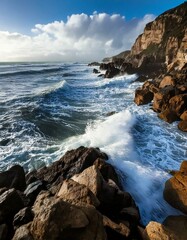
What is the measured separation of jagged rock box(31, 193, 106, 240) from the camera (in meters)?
3.88

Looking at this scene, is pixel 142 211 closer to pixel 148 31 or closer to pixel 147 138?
pixel 147 138

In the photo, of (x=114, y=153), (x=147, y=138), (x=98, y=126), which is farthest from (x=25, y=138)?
(x=147, y=138)

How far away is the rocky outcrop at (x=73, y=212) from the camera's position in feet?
13.0

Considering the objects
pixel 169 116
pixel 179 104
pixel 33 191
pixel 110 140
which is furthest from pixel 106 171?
pixel 179 104

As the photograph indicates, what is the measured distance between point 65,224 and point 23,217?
1.30m

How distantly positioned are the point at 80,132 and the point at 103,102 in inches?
337

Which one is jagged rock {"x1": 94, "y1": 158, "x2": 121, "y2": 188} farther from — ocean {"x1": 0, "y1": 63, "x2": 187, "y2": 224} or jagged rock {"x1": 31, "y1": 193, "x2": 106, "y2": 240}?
jagged rock {"x1": 31, "y1": 193, "x2": 106, "y2": 240}

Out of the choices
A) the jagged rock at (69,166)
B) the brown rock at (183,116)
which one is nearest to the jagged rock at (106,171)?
the jagged rock at (69,166)

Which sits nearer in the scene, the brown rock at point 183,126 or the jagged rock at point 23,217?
the jagged rock at point 23,217

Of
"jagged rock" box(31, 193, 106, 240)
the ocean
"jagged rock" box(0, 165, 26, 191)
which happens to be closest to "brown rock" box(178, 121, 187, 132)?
the ocean

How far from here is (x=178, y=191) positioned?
6816 mm

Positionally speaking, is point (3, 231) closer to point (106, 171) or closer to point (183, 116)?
point (106, 171)

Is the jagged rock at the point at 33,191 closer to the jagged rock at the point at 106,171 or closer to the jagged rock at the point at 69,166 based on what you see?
the jagged rock at the point at 69,166

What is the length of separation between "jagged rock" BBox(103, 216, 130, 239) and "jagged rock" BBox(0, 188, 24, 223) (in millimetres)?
2103
